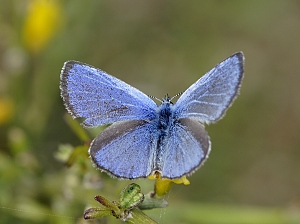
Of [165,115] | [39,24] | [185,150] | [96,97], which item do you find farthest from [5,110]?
[185,150]

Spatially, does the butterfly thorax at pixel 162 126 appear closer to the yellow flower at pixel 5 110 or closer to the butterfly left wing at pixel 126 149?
the butterfly left wing at pixel 126 149

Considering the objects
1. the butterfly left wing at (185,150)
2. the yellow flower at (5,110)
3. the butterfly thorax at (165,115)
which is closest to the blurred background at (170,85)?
the yellow flower at (5,110)

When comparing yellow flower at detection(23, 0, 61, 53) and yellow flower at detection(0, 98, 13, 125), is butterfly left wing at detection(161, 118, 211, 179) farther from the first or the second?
yellow flower at detection(23, 0, 61, 53)

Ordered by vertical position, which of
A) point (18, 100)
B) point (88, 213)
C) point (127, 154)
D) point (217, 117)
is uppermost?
point (18, 100)

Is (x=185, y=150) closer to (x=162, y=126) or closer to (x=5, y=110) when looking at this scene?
(x=162, y=126)

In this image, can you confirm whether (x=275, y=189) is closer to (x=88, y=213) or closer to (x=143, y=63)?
(x=143, y=63)

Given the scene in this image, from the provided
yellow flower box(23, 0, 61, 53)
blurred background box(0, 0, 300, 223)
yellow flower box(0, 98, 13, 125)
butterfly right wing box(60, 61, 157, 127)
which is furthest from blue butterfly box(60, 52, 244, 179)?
yellow flower box(23, 0, 61, 53)

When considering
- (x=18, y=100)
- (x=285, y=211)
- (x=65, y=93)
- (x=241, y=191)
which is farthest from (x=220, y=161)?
(x=65, y=93)
